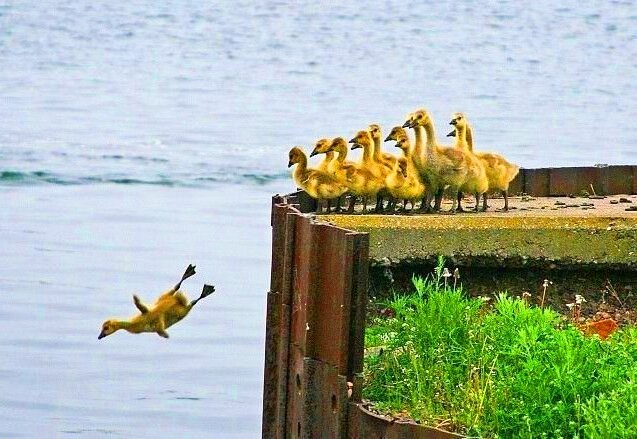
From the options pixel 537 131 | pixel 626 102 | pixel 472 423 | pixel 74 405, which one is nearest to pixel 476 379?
pixel 472 423

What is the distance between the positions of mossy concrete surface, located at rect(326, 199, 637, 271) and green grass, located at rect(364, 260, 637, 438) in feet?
3.92

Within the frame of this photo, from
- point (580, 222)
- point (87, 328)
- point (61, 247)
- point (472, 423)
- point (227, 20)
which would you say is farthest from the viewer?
point (227, 20)

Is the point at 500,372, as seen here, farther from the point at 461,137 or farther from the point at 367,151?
the point at 461,137

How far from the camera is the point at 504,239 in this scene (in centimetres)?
1186

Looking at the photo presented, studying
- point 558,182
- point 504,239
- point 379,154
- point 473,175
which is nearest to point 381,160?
point 379,154

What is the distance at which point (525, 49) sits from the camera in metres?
62.0

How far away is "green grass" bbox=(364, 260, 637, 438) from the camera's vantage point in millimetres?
8266

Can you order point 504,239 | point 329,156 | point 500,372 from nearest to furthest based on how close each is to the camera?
point 500,372
point 504,239
point 329,156

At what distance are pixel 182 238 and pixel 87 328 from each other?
6341mm

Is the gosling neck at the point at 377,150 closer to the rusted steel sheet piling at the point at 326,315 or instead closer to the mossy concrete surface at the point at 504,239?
the rusted steel sheet piling at the point at 326,315

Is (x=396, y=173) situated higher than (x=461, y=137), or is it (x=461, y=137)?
(x=461, y=137)

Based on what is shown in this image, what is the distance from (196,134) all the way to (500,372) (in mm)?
32316

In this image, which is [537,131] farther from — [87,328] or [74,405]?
[74,405]

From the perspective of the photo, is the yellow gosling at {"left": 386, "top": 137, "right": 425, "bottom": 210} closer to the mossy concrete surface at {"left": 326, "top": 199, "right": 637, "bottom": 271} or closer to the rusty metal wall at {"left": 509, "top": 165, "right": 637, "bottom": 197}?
the mossy concrete surface at {"left": 326, "top": 199, "right": 637, "bottom": 271}
